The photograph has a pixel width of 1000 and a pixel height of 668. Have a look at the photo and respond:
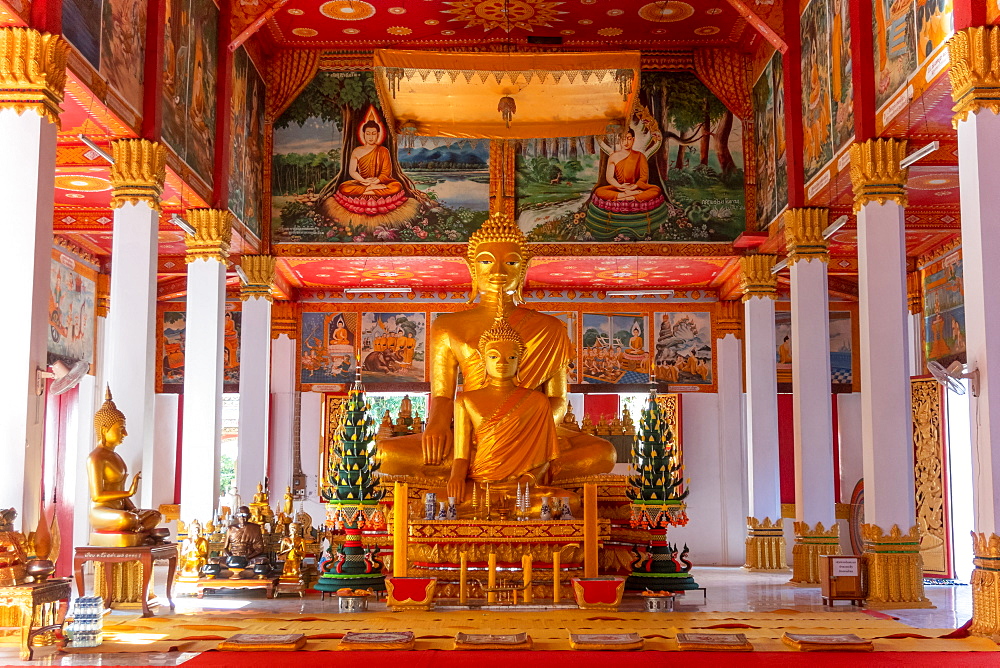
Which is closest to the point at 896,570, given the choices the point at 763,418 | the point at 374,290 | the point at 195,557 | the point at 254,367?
the point at 763,418

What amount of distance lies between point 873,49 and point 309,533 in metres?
7.25

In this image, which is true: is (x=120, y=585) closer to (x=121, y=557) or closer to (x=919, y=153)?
(x=121, y=557)

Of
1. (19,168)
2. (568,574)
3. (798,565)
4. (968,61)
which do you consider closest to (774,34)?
(968,61)

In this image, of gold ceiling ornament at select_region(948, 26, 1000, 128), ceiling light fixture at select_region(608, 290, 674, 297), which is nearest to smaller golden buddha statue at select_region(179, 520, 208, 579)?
gold ceiling ornament at select_region(948, 26, 1000, 128)

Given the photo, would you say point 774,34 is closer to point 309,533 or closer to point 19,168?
point 309,533

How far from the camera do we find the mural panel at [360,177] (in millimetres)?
15523

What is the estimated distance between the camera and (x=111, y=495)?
8602 mm

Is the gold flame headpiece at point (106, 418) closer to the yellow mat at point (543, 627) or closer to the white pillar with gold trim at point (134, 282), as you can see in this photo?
the white pillar with gold trim at point (134, 282)

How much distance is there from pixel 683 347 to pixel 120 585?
35.8ft

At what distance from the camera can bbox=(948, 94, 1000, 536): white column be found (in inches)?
295

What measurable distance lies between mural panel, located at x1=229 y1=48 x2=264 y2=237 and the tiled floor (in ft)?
16.7

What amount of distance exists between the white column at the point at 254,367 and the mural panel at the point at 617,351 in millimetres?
5454

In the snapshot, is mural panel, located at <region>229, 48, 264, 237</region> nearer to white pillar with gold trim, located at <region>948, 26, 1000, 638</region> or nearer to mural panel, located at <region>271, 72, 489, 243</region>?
mural panel, located at <region>271, 72, 489, 243</region>

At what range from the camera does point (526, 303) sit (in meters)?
18.4
